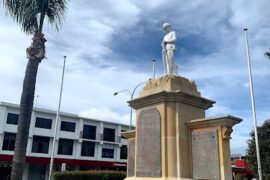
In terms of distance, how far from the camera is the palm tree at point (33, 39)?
505 inches

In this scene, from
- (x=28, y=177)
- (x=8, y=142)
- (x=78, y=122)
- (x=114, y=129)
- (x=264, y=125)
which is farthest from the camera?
(x=114, y=129)

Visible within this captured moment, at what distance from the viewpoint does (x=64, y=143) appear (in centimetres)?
4678

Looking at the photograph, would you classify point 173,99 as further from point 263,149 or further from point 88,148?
point 88,148

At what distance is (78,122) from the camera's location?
159ft

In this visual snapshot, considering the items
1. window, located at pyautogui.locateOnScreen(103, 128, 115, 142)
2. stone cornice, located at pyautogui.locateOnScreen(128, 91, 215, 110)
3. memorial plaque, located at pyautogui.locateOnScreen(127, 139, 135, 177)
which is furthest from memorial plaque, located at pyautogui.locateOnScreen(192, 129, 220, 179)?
window, located at pyautogui.locateOnScreen(103, 128, 115, 142)

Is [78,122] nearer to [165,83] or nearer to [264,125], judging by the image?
[264,125]

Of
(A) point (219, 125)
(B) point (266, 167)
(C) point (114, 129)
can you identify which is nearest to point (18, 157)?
(A) point (219, 125)

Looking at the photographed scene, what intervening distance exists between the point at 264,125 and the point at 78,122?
99.7 feet

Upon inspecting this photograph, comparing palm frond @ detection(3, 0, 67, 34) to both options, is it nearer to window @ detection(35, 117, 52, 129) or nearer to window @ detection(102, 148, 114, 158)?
window @ detection(35, 117, 52, 129)

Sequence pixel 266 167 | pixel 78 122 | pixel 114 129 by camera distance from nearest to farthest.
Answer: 1. pixel 266 167
2. pixel 78 122
3. pixel 114 129

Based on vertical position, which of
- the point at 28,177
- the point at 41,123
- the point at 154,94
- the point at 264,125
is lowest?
the point at 28,177

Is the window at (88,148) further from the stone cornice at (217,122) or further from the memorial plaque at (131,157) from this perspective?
the stone cornice at (217,122)

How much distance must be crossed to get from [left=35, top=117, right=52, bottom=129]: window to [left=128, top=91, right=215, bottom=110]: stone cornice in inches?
1467

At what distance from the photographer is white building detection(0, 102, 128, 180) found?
4200 cm
